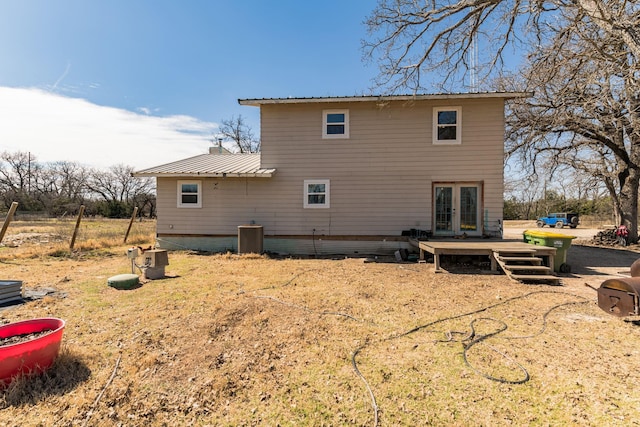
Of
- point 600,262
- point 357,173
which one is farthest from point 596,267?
point 357,173

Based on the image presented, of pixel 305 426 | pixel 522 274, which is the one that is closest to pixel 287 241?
pixel 522 274

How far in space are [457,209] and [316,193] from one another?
15.2 ft

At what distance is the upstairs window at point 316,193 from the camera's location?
10.4m

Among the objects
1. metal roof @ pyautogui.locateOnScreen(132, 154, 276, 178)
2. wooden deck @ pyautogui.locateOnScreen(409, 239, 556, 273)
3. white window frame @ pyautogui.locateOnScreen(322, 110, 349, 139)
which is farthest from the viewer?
white window frame @ pyautogui.locateOnScreen(322, 110, 349, 139)

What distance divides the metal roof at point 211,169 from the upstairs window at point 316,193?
130cm

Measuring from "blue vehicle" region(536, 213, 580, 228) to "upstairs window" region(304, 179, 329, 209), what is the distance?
87.8 ft

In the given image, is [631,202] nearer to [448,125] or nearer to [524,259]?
[448,125]

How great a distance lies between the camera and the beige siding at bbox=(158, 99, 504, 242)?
32.1ft

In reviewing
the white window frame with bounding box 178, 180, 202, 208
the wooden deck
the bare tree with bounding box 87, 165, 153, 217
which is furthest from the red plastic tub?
the bare tree with bounding box 87, 165, 153, 217

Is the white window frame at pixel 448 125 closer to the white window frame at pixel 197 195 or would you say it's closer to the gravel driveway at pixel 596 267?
the gravel driveway at pixel 596 267

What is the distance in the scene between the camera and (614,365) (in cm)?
306

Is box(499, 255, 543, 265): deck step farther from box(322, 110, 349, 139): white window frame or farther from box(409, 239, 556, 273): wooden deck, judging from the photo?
box(322, 110, 349, 139): white window frame

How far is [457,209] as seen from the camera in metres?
9.98

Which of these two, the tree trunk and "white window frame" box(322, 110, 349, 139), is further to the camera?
the tree trunk
